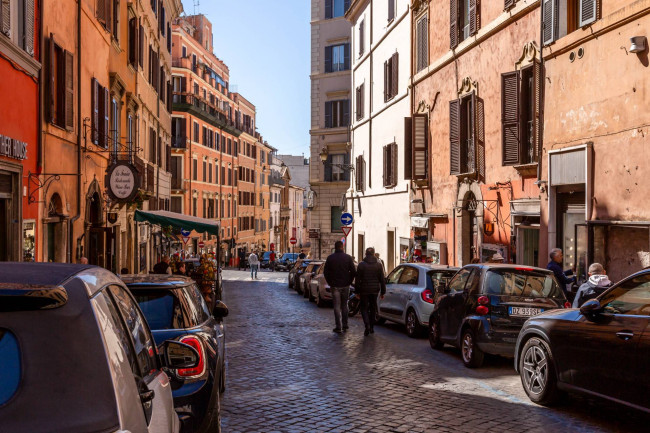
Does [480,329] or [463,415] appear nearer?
[463,415]

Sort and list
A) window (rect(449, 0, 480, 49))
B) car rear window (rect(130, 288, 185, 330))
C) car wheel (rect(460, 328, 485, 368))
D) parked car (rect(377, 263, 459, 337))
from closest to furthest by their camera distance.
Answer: car rear window (rect(130, 288, 185, 330)), car wheel (rect(460, 328, 485, 368)), parked car (rect(377, 263, 459, 337)), window (rect(449, 0, 480, 49))

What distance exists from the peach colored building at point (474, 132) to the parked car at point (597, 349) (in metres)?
8.73

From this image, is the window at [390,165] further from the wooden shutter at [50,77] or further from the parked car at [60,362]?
the parked car at [60,362]

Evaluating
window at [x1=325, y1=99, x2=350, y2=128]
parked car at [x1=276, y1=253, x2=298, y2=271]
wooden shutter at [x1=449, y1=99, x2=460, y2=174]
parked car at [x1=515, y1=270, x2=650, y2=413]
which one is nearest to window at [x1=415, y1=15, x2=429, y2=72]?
wooden shutter at [x1=449, y1=99, x2=460, y2=174]

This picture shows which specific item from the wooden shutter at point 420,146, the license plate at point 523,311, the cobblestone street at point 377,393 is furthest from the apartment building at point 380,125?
the license plate at point 523,311

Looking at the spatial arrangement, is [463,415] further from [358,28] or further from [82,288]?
[358,28]

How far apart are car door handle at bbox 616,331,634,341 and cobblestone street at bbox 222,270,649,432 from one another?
956 mm

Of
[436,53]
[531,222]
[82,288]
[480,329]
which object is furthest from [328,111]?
[82,288]

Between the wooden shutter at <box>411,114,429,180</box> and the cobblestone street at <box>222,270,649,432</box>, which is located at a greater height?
the wooden shutter at <box>411,114,429,180</box>

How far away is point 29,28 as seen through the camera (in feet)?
46.3

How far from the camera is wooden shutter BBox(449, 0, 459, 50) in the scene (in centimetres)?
2243

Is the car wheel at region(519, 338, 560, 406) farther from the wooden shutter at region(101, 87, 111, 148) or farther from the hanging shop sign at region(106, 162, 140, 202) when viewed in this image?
the wooden shutter at region(101, 87, 111, 148)

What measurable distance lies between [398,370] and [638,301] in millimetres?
4331

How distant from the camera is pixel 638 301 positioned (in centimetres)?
730
